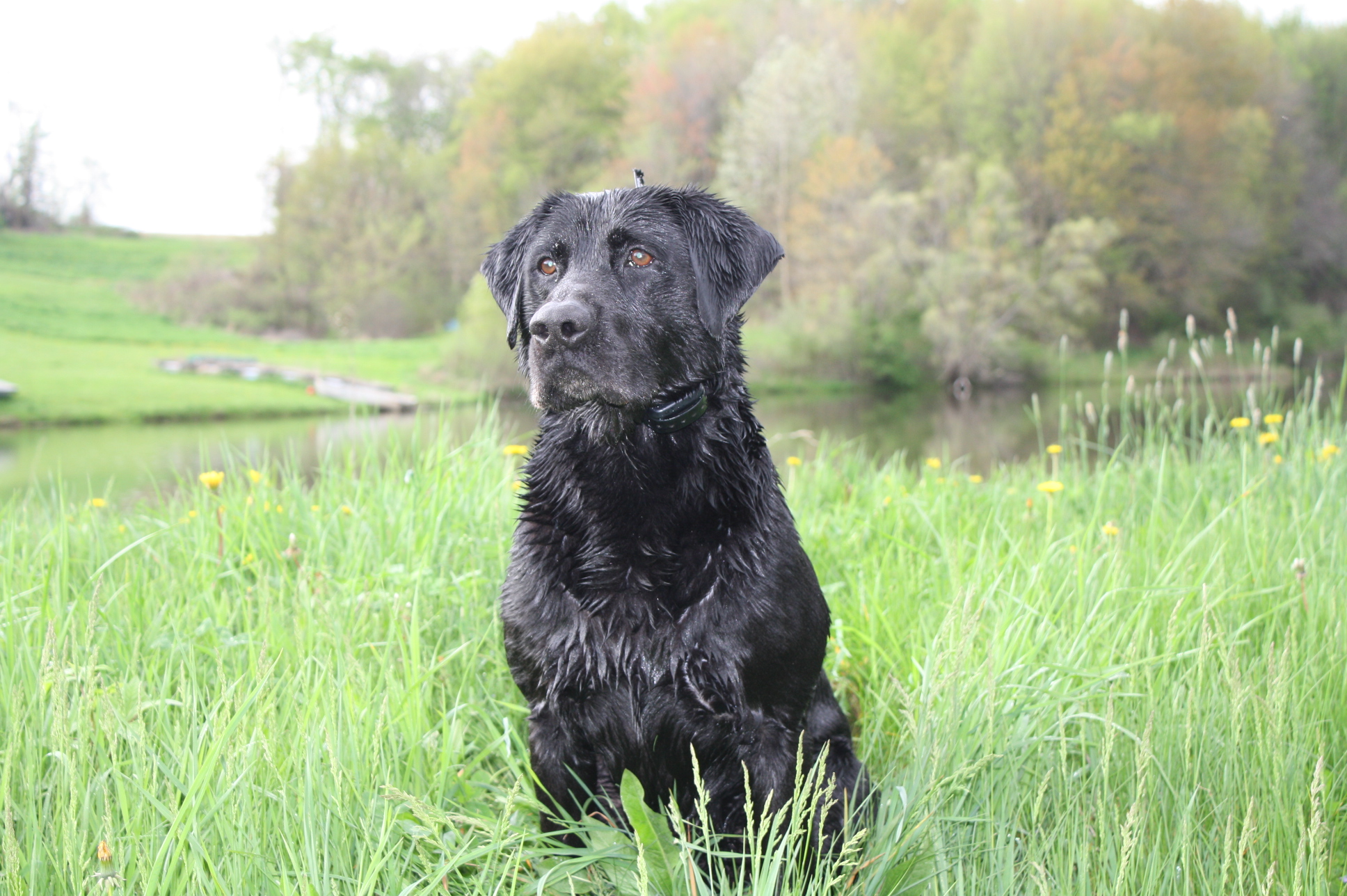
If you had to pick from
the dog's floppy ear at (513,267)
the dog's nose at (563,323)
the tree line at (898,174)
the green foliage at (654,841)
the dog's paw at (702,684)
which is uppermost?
the tree line at (898,174)

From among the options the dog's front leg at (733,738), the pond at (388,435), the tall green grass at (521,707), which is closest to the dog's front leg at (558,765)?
the tall green grass at (521,707)

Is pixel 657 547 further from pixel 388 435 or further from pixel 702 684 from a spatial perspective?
pixel 388 435

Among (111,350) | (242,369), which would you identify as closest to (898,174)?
(242,369)

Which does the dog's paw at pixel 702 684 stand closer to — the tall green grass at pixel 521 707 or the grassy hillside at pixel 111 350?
the tall green grass at pixel 521 707

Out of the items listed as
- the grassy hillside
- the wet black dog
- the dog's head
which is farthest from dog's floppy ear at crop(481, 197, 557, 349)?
the grassy hillside

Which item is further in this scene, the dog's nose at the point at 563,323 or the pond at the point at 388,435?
the pond at the point at 388,435

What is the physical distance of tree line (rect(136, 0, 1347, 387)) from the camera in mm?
24625

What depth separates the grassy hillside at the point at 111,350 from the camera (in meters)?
15.7

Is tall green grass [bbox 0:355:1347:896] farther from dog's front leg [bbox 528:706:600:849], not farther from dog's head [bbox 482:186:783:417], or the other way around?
dog's head [bbox 482:186:783:417]

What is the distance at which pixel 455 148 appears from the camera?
30.6m

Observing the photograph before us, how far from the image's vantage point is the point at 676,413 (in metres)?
2.08

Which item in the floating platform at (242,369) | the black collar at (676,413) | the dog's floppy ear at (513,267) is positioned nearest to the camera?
the black collar at (676,413)

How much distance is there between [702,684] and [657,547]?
34cm

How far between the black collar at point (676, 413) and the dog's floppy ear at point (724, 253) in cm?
20
